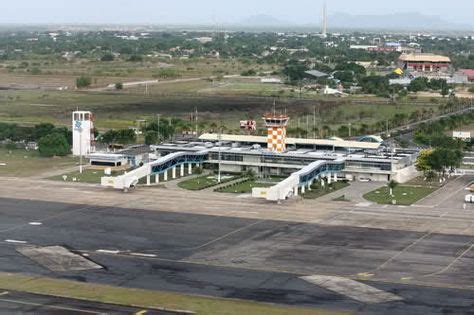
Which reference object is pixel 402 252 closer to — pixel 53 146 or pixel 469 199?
pixel 469 199

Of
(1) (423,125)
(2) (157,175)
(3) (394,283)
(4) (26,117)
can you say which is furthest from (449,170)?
(4) (26,117)

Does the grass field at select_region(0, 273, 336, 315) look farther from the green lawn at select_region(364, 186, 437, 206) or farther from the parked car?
the parked car

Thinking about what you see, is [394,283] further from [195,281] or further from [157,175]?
[157,175]

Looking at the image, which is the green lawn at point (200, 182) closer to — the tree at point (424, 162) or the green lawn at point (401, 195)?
the green lawn at point (401, 195)

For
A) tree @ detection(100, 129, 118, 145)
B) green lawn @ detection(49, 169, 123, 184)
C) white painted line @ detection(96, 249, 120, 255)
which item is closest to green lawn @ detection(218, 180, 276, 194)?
green lawn @ detection(49, 169, 123, 184)

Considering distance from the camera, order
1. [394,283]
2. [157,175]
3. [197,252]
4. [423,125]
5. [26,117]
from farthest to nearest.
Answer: [26,117] → [423,125] → [157,175] → [197,252] → [394,283]

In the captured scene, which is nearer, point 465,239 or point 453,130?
point 465,239

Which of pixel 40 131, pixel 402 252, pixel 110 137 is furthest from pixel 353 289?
pixel 40 131
